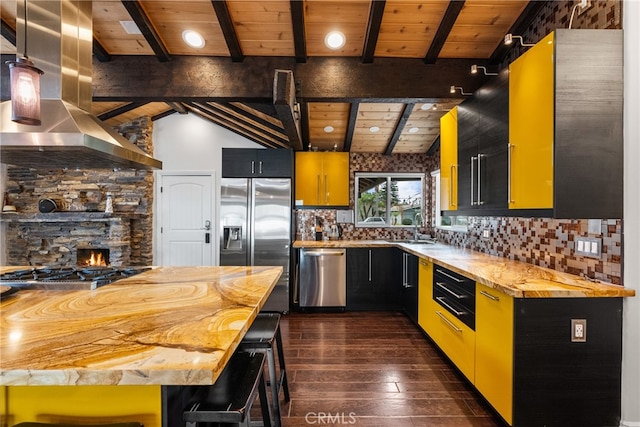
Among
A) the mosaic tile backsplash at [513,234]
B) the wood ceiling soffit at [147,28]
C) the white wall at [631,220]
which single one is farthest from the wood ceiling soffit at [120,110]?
the white wall at [631,220]

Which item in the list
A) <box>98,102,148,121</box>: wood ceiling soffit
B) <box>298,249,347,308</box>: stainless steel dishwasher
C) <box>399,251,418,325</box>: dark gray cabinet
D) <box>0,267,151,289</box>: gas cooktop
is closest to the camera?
<box>0,267,151,289</box>: gas cooktop

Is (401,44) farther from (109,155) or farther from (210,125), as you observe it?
(210,125)

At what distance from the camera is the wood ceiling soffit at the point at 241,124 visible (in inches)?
186

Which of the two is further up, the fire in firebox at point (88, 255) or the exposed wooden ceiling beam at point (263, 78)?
the exposed wooden ceiling beam at point (263, 78)

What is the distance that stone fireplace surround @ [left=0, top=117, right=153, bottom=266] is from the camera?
17.0 feet

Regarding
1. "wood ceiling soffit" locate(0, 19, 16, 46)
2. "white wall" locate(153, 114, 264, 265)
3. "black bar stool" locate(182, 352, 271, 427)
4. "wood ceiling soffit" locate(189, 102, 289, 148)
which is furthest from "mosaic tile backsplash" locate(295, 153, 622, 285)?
"wood ceiling soffit" locate(0, 19, 16, 46)

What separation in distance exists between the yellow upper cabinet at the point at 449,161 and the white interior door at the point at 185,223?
3.87 meters

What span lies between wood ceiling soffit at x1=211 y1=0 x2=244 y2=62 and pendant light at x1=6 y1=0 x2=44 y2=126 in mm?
1365

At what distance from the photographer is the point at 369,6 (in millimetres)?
2590

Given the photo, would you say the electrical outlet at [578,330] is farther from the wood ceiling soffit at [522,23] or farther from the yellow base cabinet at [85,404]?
the wood ceiling soffit at [522,23]

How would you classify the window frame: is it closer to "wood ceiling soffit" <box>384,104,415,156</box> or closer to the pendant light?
"wood ceiling soffit" <box>384,104,415,156</box>

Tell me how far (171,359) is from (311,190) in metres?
4.08

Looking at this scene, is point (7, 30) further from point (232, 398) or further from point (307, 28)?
point (232, 398)

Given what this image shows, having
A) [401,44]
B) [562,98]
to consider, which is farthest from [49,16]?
[562,98]
